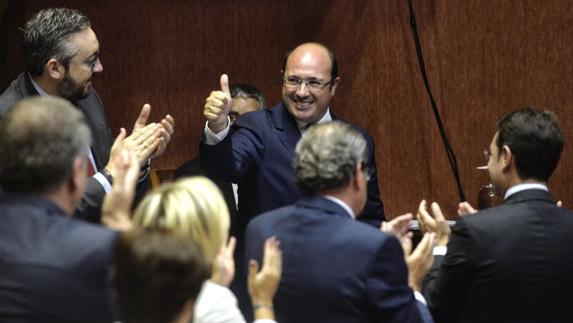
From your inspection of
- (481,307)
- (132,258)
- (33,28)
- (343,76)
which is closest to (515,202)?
(481,307)

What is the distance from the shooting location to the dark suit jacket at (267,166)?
3.72 metres

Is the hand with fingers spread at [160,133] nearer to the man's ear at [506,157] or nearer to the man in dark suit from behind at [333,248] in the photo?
the man in dark suit from behind at [333,248]

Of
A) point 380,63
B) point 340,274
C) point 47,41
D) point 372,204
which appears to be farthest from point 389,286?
point 380,63

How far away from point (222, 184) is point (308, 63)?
0.73 meters

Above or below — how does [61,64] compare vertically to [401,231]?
above

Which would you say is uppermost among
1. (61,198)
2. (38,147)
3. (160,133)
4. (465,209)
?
(38,147)

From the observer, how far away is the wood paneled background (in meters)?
4.44

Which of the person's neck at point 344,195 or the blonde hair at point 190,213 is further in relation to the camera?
the person's neck at point 344,195

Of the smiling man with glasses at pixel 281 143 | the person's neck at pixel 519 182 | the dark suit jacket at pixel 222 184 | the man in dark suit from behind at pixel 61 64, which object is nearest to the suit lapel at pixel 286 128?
the smiling man with glasses at pixel 281 143

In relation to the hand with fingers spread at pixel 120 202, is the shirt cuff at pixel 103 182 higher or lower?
lower

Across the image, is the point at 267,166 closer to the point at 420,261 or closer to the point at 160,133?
the point at 160,133

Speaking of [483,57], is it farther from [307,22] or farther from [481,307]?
[481,307]

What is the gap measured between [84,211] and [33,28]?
72 cm

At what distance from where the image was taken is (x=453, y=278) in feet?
9.25
